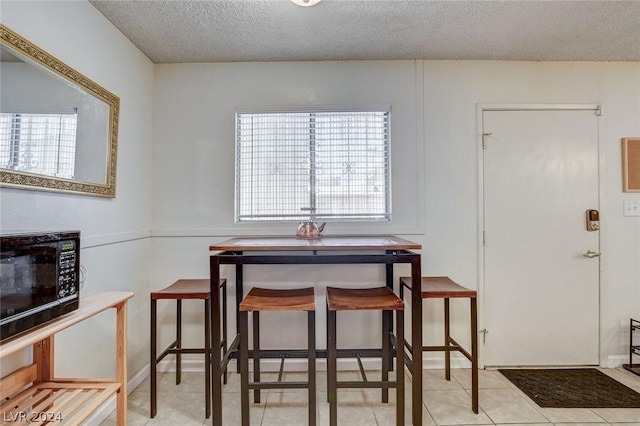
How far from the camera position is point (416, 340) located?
176 centimetres

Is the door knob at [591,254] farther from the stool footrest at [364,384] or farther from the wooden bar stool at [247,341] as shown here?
the wooden bar stool at [247,341]

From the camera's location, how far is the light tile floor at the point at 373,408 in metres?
1.86

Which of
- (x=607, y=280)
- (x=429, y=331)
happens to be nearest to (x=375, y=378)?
(x=429, y=331)

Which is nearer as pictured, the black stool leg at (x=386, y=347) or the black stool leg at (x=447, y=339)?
the black stool leg at (x=386, y=347)

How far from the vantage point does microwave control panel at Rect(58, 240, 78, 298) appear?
1198 mm

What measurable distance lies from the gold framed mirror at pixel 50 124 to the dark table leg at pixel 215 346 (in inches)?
32.7

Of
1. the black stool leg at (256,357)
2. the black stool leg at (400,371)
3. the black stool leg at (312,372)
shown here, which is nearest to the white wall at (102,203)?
the black stool leg at (256,357)

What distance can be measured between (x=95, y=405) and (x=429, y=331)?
84.8 inches

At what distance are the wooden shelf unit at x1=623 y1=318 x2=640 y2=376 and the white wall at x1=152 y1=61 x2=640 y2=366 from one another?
2.1 inches

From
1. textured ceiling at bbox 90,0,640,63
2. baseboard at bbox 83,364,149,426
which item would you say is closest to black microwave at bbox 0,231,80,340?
baseboard at bbox 83,364,149,426

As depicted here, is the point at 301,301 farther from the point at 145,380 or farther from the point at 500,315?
the point at 500,315

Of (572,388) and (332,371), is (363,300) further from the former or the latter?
(572,388)

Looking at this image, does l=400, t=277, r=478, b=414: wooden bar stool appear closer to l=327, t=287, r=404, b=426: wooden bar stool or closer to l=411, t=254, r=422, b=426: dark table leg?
l=411, t=254, r=422, b=426: dark table leg

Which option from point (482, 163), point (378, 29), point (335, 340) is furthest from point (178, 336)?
point (482, 163)
